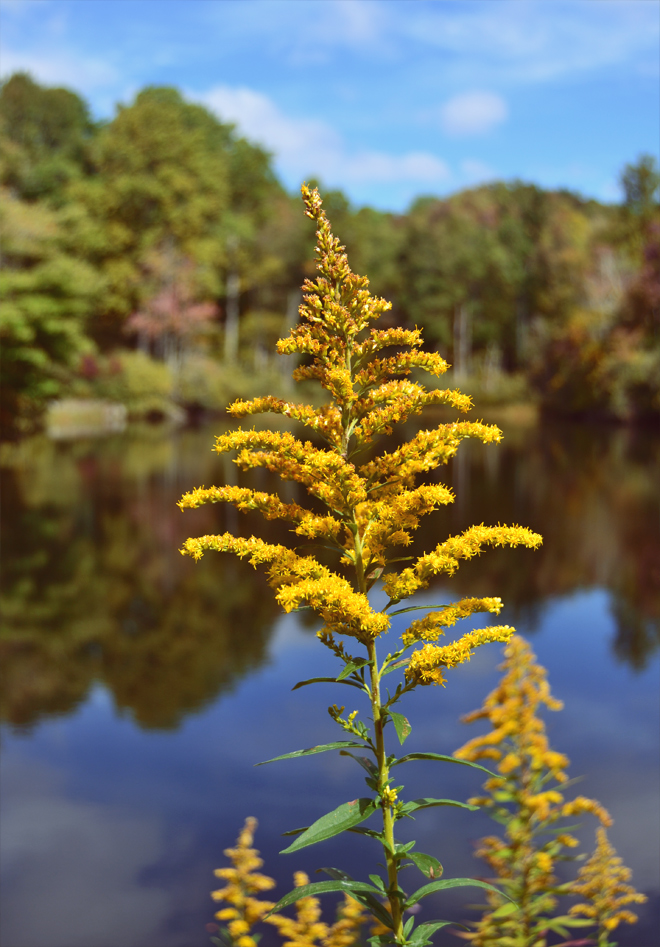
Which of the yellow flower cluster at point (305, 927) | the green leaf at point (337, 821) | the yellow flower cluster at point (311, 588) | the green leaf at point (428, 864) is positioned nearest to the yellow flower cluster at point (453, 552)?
the yellow flower cluster at point (311, 588)

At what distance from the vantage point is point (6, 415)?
961 inches

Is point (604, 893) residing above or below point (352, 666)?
below

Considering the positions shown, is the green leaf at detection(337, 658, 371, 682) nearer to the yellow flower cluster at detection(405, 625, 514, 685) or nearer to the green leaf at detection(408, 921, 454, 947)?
the yellow flower cluster at detection(405, 625, 514, 685)

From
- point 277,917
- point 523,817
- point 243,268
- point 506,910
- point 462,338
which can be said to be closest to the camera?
point 506,910

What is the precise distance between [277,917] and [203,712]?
2.69 m

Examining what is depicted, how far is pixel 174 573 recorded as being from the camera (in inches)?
416

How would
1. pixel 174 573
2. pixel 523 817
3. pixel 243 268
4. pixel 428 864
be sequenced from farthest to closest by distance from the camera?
pixel 243 268 → pixel 174 573 → pixel 523 817 → pixel 428 864

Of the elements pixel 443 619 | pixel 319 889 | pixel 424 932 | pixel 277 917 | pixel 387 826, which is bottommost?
pixel 277 917

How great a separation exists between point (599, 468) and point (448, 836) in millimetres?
17148

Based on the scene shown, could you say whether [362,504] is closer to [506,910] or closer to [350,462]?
[350,462]

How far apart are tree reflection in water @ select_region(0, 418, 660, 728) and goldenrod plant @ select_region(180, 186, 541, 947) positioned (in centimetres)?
370

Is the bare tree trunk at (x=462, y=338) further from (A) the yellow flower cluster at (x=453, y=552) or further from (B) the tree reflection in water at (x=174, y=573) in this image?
(A) the yellow flower cluster at (x=453, y=552)

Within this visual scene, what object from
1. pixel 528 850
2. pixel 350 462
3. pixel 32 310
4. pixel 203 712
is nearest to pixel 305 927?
pixel 528 850

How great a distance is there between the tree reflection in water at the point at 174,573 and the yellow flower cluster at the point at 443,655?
378cm
